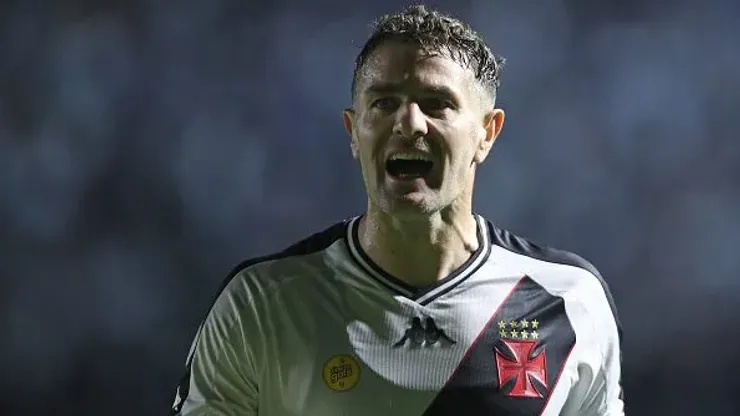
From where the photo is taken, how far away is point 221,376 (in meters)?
1.92

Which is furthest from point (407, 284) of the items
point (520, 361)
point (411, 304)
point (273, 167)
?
point (273, 167)

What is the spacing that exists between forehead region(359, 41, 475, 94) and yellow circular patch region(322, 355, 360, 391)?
0.51m

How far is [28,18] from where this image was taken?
114 inches

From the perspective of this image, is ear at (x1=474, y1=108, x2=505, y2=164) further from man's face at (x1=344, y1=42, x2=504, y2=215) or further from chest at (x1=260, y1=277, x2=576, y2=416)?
chest at (x1=260, y1=277, x2=576, y2=416)

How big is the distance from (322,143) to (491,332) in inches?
43.2

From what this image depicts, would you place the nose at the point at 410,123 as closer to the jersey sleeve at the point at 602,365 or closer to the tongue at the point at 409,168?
the tongue at the point at 409,168

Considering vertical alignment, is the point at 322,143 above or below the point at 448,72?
below

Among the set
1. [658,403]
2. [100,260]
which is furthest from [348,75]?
[658,403]

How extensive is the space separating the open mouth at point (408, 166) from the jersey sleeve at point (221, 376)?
1.34 ft

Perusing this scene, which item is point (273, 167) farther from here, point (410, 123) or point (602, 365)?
point (602, 365)

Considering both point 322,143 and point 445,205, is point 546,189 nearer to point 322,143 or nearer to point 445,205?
point 322,143

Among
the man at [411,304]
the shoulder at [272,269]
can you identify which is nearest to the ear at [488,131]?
the man at [411,304]

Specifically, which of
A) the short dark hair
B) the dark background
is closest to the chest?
the short dark hair

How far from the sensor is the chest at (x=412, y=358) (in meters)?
1.90
